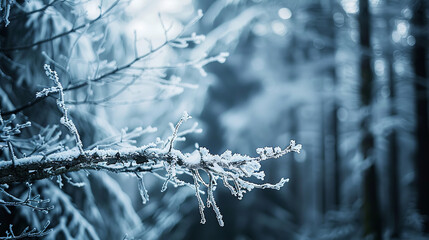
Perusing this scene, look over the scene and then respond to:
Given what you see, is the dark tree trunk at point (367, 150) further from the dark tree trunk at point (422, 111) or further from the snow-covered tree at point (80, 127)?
the snow-covered tree at point (80, 127)

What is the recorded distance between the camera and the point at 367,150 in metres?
6.90

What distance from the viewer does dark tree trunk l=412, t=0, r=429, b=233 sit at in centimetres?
796

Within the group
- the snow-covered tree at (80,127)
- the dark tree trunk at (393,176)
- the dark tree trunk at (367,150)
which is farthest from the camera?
the dark tree trunk at (393,176)

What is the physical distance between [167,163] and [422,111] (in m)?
8.25

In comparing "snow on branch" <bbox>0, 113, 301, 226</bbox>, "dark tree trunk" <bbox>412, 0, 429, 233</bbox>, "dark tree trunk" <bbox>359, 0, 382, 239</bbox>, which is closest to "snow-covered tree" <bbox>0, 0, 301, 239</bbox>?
"snow on branch" <bbox>0, 113, 301, 226</bbox>

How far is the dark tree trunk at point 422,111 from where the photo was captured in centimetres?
796

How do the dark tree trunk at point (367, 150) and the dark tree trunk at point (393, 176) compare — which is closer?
the dark tree trunk at point (367, 150)

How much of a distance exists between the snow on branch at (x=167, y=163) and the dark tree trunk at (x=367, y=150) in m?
5.63

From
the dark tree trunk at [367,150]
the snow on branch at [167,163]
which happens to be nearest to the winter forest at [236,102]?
the dark tree trunk at [367,150]

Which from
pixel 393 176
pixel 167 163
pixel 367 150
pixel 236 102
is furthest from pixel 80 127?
pixel 393 176

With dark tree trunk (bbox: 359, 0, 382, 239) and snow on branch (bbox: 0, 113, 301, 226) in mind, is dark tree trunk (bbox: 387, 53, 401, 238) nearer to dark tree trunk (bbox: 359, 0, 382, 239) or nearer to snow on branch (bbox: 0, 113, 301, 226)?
dark tree trunk (bbox: 359, 0, 382, 239)

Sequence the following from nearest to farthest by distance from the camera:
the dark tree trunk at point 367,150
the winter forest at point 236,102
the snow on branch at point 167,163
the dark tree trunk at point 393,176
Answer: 1. the snow on branch at point 167,163
2. the winter forest at point 236,102
3. the dark tree trunk at point 367,150
4. the dark tree trunk at point 393,176

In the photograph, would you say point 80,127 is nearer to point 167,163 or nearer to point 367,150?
point 167,163

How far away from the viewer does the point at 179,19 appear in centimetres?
805
